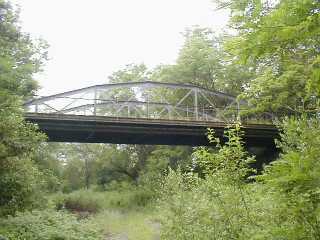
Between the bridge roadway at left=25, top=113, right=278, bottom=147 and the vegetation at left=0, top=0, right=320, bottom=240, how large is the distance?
2.78 meters

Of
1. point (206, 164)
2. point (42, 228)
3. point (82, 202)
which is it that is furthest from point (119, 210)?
point (206, 164)

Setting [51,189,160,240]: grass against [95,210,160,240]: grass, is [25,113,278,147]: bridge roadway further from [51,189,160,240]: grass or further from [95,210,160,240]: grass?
[95,210,160,240]: grass

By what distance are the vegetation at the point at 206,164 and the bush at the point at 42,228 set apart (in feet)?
0.17

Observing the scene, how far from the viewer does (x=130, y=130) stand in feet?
88.3

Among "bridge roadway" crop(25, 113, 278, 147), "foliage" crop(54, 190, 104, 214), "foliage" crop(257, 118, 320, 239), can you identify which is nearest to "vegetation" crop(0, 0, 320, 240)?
"foliage" crop(257, 118, 320, 239)

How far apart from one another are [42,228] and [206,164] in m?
9.47

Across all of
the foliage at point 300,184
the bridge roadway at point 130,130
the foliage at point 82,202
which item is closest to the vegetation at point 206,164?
the foliage at point 300,184

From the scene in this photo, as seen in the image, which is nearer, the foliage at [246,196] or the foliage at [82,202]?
the foliage at [246,196]

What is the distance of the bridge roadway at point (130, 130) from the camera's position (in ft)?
82.5

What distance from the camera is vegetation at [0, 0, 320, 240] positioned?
4.24m

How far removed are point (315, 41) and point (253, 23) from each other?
78 cm

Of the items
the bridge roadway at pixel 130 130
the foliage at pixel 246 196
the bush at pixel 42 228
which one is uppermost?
the bridge roadway at pixel 130 130

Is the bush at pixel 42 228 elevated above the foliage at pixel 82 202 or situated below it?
above

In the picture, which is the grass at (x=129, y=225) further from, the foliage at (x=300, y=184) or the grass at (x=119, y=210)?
the foliage at (x=300, y=184)
